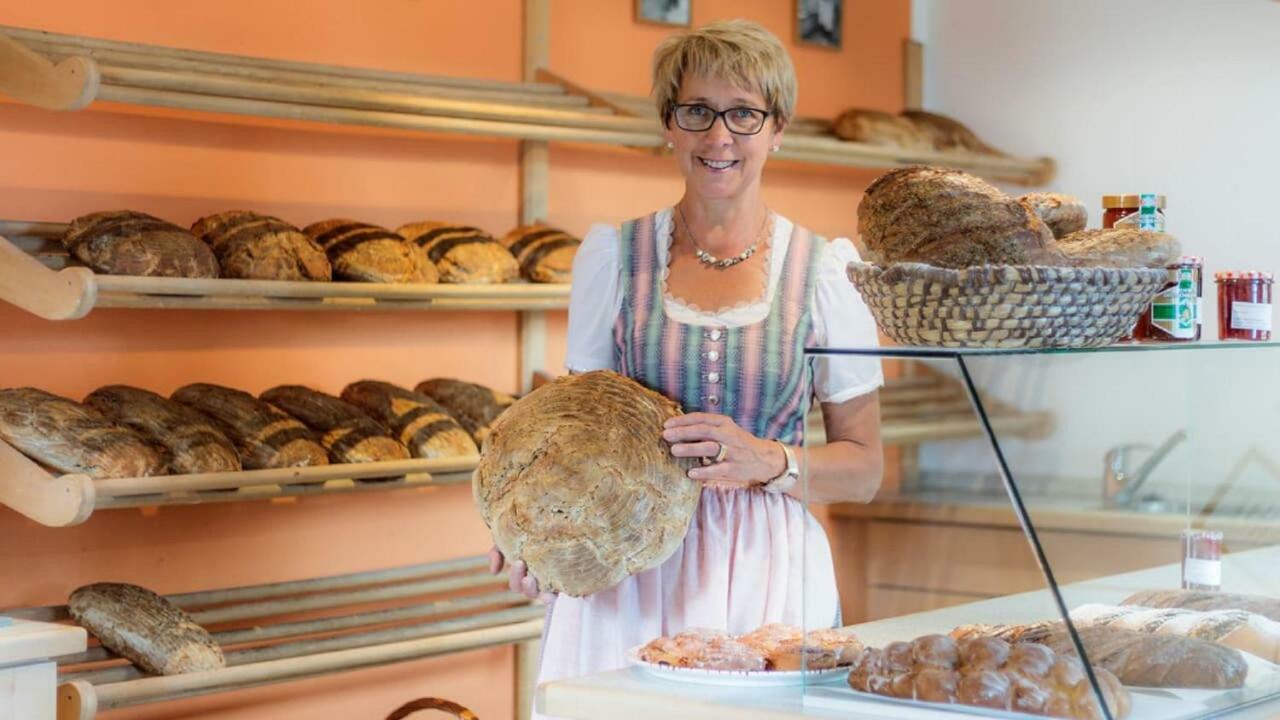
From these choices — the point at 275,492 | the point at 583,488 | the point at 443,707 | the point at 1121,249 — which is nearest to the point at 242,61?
the point at 275,492

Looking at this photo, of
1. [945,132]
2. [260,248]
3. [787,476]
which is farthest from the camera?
[945,132]

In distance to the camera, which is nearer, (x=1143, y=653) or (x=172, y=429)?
(x=1143, y=653)

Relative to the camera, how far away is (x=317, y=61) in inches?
123

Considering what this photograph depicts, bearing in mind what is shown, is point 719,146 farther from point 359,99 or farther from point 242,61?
point 242,61

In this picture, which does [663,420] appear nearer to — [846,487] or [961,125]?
[846,487]

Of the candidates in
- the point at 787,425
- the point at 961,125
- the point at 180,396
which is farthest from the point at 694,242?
the point at 961,125

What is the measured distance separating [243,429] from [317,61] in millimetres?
823

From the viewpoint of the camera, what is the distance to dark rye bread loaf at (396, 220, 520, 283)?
2990 mm

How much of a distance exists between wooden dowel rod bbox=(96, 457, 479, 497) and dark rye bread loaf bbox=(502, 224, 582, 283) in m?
0.40

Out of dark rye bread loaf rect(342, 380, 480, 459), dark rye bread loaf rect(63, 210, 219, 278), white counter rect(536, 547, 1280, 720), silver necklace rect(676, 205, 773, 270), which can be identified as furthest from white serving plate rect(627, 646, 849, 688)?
dark rye bread loaf rect(342, 380, 480, 459)

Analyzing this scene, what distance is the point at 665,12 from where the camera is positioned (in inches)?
149

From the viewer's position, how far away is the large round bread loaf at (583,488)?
170 centimetres

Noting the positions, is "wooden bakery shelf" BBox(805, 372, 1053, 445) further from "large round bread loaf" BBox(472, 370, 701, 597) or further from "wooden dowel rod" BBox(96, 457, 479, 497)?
"wooden dowel rod" BBox(96, 457, 479, 497)

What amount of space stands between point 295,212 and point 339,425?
0.48 m
